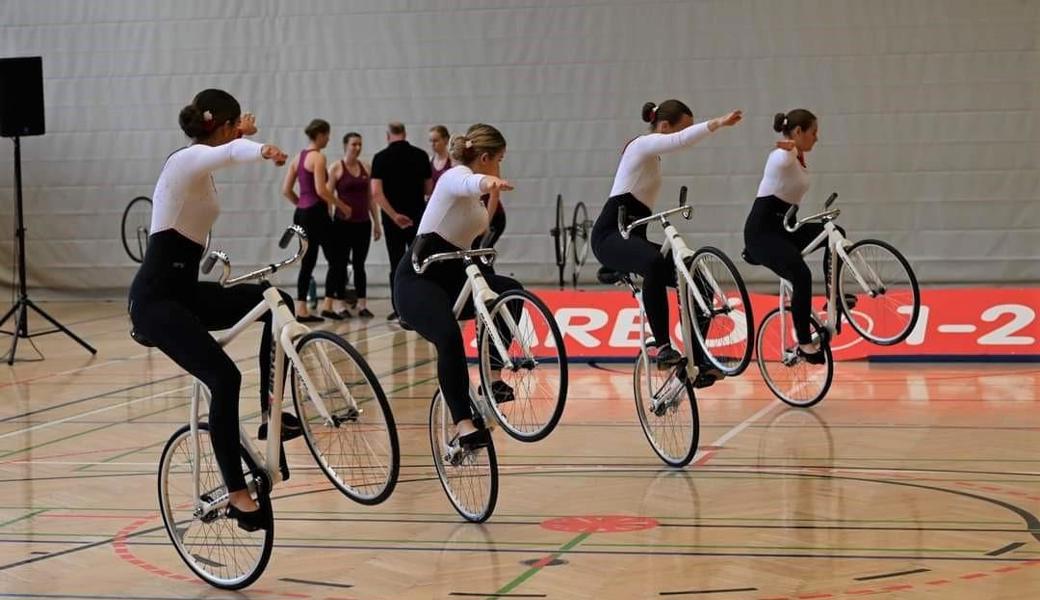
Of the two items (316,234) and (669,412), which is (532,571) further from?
(316,234)

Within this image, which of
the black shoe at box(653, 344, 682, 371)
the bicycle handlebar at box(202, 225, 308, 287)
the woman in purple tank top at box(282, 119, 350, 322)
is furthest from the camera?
the woman in purple tank top at box(282, 119, 350, 322)

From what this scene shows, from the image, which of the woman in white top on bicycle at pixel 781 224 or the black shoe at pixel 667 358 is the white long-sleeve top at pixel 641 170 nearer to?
the black shoe at pixel 667 358

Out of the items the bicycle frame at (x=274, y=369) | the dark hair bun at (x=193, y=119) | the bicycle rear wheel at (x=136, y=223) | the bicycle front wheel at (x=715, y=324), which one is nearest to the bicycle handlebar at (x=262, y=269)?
the bicycle frame at (x=274, y=369)

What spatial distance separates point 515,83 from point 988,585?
36.1 ft

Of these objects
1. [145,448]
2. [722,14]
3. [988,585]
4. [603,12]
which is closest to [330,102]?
[603,12]

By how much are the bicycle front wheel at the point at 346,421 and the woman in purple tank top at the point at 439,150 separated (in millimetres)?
6872

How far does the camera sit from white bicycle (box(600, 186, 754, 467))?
6781 millimetres

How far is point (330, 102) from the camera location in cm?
1551

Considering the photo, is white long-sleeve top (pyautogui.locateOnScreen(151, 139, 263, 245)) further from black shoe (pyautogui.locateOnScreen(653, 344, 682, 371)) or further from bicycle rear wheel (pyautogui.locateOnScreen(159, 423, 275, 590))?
black shoe (pyautogui.locateOnScreen(653, 344, 682, 371))

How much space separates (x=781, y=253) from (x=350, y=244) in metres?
5.53

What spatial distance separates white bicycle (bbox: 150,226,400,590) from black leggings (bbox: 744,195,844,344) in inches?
136

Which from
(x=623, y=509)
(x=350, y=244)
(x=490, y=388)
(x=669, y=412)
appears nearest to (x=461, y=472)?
(x=490, y=388)

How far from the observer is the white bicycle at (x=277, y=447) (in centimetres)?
502

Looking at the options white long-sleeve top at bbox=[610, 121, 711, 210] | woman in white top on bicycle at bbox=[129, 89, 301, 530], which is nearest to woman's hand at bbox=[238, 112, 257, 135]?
woman in white top on bicycle at bbox=[129, 89, 301, 530]
